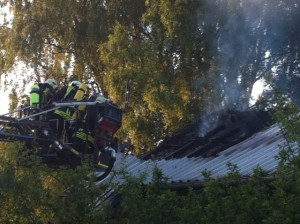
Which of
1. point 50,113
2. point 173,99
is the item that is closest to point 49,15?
point 173,99

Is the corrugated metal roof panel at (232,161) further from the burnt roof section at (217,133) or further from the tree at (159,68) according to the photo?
the tree at (159,68)

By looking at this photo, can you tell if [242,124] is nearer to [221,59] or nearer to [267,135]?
[267,135]

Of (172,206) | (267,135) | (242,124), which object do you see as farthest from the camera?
(242,124)

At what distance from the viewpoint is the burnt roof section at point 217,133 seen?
1543 cm

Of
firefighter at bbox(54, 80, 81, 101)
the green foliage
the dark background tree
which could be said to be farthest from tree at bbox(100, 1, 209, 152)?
the green foliage

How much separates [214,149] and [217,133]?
964 mm

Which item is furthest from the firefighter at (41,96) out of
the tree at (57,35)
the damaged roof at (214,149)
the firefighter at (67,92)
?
the tree at (57,35)

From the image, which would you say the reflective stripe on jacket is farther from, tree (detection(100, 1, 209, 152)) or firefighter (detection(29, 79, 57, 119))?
tree (detection(100, 1, 209, 152))

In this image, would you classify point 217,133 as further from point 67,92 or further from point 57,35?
point 57,35

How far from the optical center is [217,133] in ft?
52.7

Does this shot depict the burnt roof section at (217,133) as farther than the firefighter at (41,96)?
Yes

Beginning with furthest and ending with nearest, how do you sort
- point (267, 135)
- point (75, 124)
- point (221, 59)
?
point (221, 59), point (267, 135), point (75, 124)

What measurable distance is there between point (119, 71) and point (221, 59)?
7.88ft

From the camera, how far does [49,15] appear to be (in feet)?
70.1
